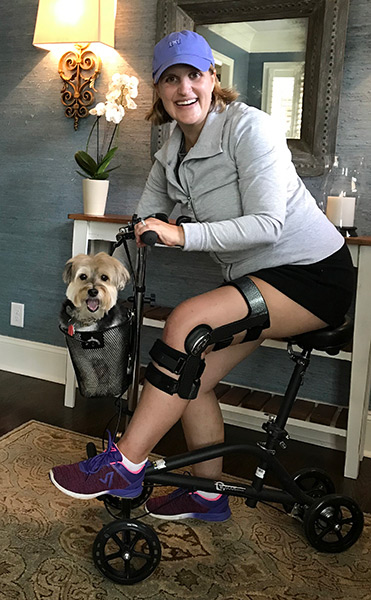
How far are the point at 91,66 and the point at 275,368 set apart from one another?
1.74 metres

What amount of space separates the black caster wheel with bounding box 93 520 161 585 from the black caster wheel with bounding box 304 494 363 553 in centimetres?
49

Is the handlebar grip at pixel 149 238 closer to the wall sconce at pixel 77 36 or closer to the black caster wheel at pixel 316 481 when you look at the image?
the black caster wheel at pixel 316 481

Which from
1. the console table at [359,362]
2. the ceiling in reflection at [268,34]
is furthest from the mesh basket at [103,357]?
the ceiling in reflection at [268,34]

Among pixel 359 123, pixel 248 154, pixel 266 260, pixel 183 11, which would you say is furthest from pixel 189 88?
pixel 183 11

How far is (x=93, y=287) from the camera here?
6.98 ft

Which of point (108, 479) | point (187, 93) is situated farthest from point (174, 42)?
point (108, 479)

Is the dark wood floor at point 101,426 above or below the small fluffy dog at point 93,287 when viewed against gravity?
below

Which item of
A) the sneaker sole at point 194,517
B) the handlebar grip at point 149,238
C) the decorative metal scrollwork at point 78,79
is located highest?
the decorative metal scrollwork at point 78,79

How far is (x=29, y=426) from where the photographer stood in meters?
2.68

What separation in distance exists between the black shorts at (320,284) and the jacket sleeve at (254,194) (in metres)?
0.12

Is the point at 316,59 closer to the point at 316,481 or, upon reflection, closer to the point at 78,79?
the point at 78,79

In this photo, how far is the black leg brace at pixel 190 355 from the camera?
1.58 m

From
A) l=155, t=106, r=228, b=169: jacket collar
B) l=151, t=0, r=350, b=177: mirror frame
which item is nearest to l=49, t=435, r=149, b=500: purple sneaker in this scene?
l=155, t=106, r=228, b=169: jacket collar

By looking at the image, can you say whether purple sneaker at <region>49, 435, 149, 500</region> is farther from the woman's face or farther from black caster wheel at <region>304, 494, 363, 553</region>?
the woman's face
